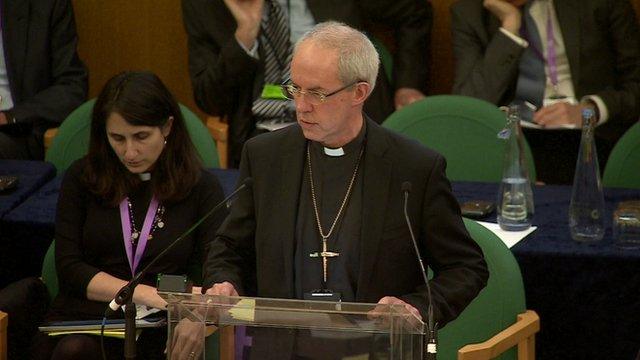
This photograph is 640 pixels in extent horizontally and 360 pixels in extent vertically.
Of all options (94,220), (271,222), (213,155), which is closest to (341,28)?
(271,222)

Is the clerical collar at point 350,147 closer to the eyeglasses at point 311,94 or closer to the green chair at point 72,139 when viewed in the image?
the eyeglasses at point 311,94

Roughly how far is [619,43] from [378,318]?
3.78 metres

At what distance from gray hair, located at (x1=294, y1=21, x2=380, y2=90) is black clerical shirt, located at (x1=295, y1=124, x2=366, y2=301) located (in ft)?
0.81

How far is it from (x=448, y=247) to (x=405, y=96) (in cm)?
291

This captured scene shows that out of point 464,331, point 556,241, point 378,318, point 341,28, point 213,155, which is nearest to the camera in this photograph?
point 378,318

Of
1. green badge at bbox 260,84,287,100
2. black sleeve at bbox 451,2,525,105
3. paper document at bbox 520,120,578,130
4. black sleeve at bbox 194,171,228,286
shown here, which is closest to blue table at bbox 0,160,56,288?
black sleeve at bbox 194,171,228,286

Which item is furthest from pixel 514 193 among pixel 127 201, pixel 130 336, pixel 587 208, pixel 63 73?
pixel 63 73

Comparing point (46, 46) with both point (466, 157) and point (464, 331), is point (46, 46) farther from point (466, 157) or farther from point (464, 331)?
point (464, 331)

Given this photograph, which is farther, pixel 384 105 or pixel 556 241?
pixel 384 105

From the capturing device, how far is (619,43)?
232 inches

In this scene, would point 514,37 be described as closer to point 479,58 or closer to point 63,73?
point 479,58

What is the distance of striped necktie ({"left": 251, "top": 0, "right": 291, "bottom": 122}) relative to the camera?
5926mm

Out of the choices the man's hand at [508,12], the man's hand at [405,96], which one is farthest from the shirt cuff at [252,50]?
the man's hand at [508,12]

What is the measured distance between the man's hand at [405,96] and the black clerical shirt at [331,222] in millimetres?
2696
